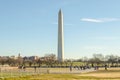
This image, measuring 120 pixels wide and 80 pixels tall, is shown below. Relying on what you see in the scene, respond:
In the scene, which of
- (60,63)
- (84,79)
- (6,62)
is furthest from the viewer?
(6,62)

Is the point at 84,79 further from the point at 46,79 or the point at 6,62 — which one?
Answer: the point at 6,62

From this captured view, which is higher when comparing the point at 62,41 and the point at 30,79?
the point at 62,41

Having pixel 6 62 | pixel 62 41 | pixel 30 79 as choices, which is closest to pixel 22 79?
pixel 30 79

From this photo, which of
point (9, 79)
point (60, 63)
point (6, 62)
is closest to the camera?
point (9, 79)

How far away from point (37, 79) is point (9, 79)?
473 centimetres

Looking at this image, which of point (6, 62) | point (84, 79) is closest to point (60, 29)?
point (6, 62)

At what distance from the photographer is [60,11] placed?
146625mm

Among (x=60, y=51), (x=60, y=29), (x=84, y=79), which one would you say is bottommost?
(x=84, y=79)

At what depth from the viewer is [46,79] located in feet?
150

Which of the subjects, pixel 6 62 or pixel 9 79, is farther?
pixel 6 62

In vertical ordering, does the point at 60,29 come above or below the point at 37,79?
above

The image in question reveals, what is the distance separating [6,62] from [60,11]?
167 ft

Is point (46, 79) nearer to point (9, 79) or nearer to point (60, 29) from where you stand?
point (9, 79)

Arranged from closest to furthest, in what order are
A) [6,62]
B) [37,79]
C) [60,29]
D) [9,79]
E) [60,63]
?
1. [9,79]
2. [37,79]
3. [60,29]
4. [60,63]
5. [6,62]
